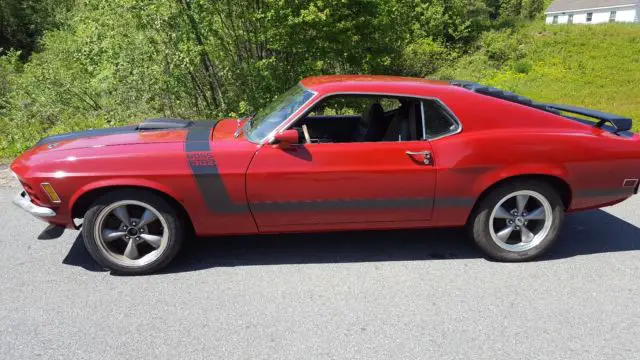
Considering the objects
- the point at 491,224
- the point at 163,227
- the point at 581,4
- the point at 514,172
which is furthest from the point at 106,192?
the point at 581,4

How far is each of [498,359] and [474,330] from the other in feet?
0.93

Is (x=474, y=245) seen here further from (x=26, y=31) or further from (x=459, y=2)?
(x=26, y=31)

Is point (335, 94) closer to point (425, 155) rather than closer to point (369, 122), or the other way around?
point (369, 122)

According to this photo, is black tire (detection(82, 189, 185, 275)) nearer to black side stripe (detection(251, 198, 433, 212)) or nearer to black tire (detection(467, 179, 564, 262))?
black side stripe (detection(251, 198, 433, 212))

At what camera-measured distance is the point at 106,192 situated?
11.4 ft

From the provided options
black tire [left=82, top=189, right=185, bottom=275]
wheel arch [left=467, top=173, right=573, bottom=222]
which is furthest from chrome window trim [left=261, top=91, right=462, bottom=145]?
black tire [left=82, top=189, right=185, bottom=275]

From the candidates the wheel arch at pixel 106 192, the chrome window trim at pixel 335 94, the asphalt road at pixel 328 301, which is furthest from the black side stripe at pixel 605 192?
the wheel arch at pixel 106 192

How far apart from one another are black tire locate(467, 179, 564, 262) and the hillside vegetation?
242 inches

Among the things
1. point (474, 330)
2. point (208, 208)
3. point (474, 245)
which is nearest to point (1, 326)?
point (208, 208)

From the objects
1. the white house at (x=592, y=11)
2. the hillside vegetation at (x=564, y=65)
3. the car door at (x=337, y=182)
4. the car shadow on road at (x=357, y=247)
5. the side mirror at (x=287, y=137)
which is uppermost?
the side mirror at (x=287, y=137)

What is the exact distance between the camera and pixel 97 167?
11.2ft

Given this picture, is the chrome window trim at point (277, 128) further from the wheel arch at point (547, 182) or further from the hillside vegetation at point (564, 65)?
the hillside vegetation at point (564, 65)

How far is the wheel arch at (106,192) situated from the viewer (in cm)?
342

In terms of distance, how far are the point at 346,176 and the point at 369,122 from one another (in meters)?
0.93
